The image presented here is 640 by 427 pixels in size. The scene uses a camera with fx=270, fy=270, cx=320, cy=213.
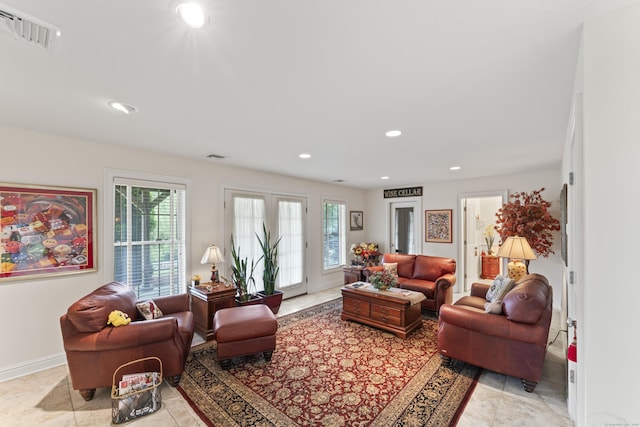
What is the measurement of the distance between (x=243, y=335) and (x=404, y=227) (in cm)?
500

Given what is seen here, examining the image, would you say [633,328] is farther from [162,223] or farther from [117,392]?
[162,223]

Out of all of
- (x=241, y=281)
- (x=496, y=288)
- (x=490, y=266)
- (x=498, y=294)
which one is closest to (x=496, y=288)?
(x=496, y=288)

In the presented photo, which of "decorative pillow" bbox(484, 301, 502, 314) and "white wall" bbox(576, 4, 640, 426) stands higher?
"white wall" bbox(576, 4, 640, 426)

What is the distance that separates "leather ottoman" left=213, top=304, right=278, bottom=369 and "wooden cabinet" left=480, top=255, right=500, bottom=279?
6.38 m

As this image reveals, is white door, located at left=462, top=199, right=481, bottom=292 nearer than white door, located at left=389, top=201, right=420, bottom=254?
Yes

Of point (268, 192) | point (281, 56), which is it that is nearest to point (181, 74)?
point (281, 56)

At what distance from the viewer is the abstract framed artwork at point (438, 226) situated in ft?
18.7

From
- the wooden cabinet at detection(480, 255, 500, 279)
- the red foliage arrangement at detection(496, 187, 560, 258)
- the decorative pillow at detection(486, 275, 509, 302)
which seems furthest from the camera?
the wooden cabinet at detection(480, 255, 500, 279)

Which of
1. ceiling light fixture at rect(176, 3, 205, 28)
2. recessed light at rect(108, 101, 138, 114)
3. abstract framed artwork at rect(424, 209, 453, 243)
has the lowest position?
abstract framed artwork at rect(424, 209, 453, 243)

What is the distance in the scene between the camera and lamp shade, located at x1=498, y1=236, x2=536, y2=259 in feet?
12.0

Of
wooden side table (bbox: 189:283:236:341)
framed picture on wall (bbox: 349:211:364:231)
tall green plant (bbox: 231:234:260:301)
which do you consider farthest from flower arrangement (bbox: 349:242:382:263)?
wooden side table (bbox: 189:283:236:341)

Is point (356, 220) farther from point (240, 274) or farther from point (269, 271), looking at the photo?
point (240, 274)

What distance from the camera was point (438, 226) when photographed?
588 cm

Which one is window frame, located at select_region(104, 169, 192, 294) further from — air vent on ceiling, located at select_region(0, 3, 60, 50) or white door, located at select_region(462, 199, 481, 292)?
white door, located at select_region(462, 199, 481, 292)
